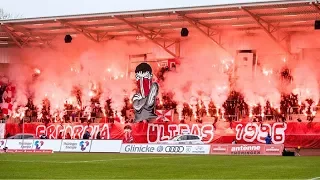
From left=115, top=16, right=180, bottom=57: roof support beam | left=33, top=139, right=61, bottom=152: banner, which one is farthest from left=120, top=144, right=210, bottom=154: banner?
left=115, top=16, right=180, bottom=57: roof support beam

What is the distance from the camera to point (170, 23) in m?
53.1

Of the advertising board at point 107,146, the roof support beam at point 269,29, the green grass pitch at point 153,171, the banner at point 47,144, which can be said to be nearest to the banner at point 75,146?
the banner at point 47,144

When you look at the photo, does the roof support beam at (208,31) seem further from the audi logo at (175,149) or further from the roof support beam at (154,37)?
the audi logo at (175,149)

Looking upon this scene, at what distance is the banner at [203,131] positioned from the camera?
160 feet

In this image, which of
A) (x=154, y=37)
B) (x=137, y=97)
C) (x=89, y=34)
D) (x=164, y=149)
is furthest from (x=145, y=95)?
(x=164, y=149)

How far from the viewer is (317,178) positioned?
22016mm

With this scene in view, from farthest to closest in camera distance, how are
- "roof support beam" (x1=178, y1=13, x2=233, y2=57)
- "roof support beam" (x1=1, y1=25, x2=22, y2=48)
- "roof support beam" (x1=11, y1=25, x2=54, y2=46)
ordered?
"roof support beam" (x1=11, y1=25, x2=54, y2=46) → "roof support beam" (x1=1, y1=25, x2=22, y2=48) → "roof support beam" (x1=178, y1=13, x2=233, y2=57)

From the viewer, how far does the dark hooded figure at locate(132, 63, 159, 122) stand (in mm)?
56594

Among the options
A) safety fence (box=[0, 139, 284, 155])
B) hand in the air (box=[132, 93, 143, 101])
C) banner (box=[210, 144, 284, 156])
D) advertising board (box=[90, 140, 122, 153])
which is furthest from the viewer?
hand in the air (box=[132, 93, 143, 101])

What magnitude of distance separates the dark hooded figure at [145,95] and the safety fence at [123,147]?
393 inches

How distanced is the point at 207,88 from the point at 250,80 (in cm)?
351

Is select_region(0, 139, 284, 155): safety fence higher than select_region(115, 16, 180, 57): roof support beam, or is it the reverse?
select_region(115, 16, 180, 57): roof support beam

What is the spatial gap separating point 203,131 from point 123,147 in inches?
354

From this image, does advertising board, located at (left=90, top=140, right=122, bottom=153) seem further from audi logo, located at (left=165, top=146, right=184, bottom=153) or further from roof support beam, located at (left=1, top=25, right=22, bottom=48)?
roof support beam, located at (left=1, top=25, right=22, bottom=48)
